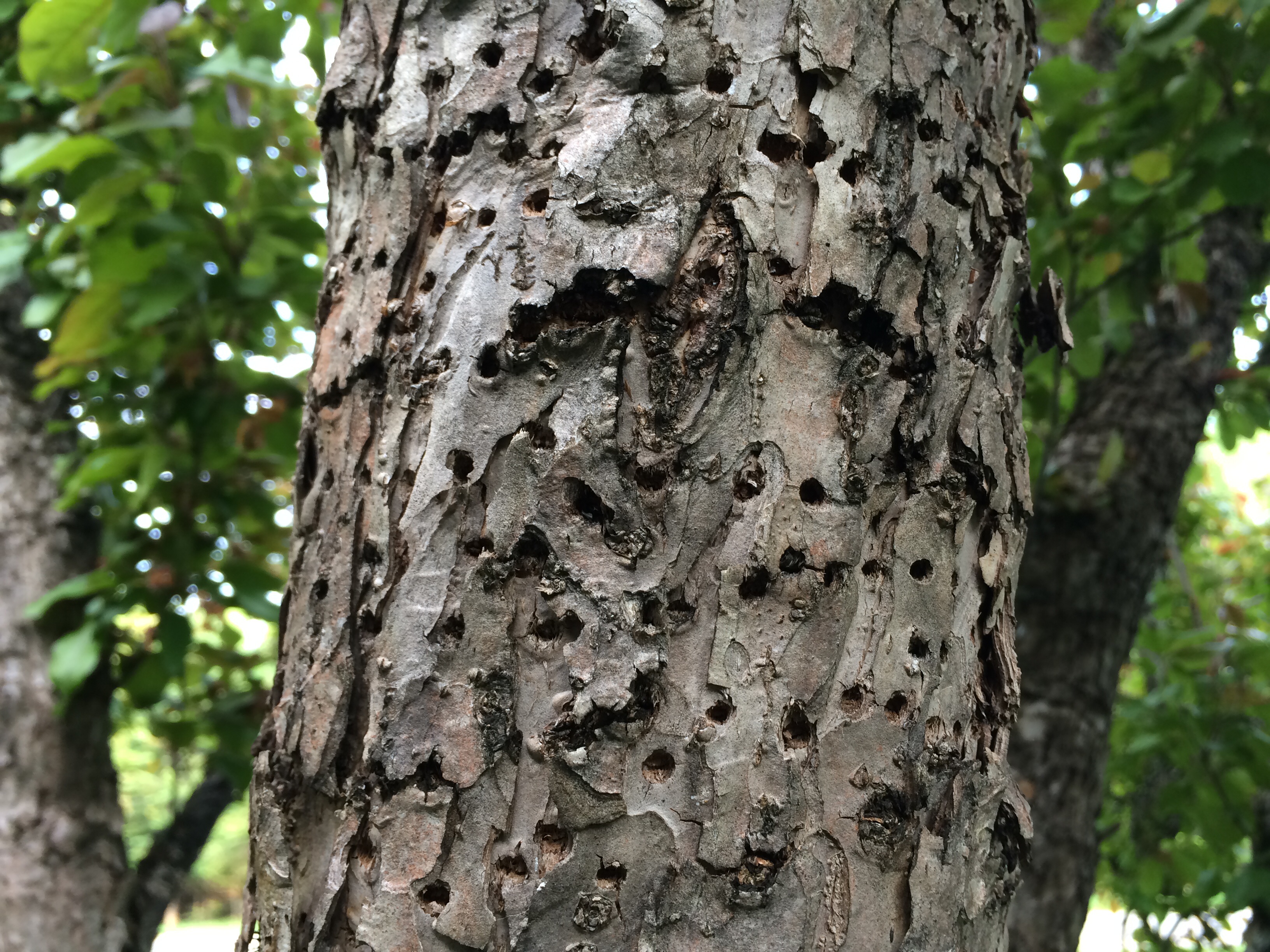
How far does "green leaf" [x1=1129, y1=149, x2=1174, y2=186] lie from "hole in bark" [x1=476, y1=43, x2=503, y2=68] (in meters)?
1.72

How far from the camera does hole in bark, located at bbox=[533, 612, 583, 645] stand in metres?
0.95

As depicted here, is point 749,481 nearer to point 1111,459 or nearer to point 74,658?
point 1111,459

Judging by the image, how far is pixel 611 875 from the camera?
91cm

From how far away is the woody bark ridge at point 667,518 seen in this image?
93cm

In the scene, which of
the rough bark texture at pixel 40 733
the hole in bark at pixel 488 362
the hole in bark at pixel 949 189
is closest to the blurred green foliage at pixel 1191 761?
the hole in bark at pixel 949 189

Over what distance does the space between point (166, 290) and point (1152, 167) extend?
2222 mm

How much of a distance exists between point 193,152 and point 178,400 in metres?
0.63

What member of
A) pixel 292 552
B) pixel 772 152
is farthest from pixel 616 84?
pixel 292 552

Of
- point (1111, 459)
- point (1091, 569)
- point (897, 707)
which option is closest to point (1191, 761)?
point (1091, 569)

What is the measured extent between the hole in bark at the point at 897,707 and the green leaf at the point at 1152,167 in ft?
5.78

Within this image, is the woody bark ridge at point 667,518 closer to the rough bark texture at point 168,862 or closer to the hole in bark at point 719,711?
the hole in bark at point 719,711

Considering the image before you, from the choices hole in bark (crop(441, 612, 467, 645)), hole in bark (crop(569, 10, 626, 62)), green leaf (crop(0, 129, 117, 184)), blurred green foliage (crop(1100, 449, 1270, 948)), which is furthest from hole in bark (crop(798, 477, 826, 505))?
blurred green foliage (crop(1100, 449, 1270, 948))

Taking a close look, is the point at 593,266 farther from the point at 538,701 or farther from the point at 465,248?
the point at 538,701

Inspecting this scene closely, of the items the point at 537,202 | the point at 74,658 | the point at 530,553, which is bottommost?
the point at 74,658
